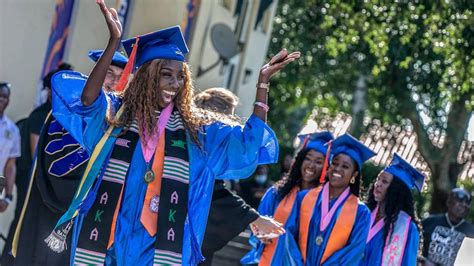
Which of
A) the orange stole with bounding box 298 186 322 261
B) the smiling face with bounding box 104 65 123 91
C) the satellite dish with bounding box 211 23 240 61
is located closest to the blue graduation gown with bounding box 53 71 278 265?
the smiling face with bounding box 104 65 123 91

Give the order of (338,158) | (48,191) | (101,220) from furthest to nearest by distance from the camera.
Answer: (338,158) < (48,191) < (101,220)

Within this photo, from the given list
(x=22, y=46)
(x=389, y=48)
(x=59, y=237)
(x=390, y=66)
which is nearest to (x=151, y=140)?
(x=59, y=237)

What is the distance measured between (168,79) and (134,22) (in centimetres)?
898

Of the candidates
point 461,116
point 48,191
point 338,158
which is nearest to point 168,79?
point 48,191

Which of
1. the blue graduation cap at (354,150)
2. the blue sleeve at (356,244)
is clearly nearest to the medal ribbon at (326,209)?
the blue sleeve at (356,244)

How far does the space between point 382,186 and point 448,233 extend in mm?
1629

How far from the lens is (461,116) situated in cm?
1925

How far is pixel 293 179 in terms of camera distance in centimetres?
995

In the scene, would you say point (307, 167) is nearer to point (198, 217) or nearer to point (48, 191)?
point (48, 191)

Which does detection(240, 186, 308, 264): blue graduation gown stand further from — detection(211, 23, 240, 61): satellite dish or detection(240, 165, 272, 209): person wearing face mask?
detection(211, 23, 240, 61): satellite dish

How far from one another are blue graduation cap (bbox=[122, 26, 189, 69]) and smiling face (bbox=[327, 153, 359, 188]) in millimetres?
3391

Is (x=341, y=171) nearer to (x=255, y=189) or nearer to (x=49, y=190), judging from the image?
(x=49, y=190)

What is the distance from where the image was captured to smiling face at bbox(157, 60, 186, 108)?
578 centimetres

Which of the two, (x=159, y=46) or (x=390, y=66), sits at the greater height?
(x=390, y=66)
